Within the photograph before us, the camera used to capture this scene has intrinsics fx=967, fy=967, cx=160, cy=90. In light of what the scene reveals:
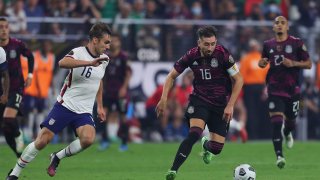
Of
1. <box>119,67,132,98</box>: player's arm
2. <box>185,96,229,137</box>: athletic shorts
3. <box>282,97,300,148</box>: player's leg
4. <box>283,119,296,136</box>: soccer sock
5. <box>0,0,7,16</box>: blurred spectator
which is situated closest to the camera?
<box>185,96,229,137</box>: athletic shorts

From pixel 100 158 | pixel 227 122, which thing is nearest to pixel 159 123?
pixel 100 158

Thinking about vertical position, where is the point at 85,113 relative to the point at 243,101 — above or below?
above

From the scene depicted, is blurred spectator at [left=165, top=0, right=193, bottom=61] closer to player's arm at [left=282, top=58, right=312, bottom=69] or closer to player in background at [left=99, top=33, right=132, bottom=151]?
player in background at [left=99, top=33, right=132, bottom=151]

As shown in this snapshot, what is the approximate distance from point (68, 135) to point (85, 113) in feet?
37.0

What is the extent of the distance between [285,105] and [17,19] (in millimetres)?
8619

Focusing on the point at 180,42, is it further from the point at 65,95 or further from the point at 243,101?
the point at 65,95

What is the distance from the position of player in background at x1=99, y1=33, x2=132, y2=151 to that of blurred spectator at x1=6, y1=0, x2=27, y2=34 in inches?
125

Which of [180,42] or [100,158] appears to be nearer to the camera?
[100,158]

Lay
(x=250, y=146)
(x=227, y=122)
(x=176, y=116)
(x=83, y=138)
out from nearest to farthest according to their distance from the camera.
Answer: (x=83, y=138), (x=227, y=122), (x=250, y=146), (x=176, y=116)

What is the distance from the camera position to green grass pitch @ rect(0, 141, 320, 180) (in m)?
15.3

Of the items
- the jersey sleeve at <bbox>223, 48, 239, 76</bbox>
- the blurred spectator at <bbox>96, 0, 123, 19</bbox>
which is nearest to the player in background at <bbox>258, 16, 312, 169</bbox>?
the jersey sleeve at <bbox>223, 48, 239, 76</bbox>

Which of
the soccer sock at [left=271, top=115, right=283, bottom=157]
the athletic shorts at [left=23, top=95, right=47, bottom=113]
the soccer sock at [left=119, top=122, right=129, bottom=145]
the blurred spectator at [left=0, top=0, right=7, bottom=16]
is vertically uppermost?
the blurred spectator at [left=0, top=0, right=7, bottom=16]

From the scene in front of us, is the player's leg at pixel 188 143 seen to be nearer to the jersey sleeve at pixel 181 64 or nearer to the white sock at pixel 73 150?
the jersey sleeve at pixel 181 64

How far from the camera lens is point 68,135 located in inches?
981
